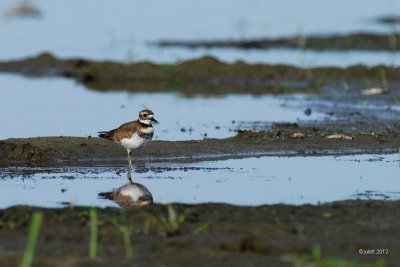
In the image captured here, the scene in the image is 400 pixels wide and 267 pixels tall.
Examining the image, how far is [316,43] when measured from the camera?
85.6 feet

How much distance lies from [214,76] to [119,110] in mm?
4309

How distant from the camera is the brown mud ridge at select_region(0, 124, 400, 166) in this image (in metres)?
12.5

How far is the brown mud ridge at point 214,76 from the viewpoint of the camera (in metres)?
20.1

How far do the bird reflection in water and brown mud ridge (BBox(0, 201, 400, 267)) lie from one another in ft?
2.66

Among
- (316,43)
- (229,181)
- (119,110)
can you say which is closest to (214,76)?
(119,110)

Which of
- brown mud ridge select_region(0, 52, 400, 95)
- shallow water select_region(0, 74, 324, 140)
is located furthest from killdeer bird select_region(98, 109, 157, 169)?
brown mud ridge select_region(0, 52, 400, 95)

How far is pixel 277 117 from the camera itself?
1648 cm

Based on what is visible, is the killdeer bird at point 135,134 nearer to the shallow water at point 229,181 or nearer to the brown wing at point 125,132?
the brown wing at point 125,132

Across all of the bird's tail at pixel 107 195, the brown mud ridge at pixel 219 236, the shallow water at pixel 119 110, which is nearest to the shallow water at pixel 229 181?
the bird's tail at pixel 107 195

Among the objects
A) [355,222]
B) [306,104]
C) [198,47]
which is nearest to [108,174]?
[355,222]

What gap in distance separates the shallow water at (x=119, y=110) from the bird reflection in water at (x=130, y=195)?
3.74 m

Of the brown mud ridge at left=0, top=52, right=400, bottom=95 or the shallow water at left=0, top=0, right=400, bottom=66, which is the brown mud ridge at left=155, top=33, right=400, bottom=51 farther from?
the brown mud ridge at left=0, top=52, right=400, bottom=95

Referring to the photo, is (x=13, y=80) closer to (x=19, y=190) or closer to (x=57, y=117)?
(x=57, y=117)

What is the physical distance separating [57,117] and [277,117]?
10.9ft
